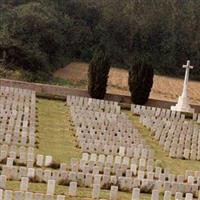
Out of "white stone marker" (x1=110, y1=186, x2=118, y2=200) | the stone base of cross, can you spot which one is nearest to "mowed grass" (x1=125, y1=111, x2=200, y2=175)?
"white stone marker" (x1=110, y1=186, x2=118, y2=200)

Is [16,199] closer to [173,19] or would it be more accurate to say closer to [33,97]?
[33,97]

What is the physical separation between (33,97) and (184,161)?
11.3 meters

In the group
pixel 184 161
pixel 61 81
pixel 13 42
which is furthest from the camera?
pixel 61 81

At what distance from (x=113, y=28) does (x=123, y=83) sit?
14.6 meters

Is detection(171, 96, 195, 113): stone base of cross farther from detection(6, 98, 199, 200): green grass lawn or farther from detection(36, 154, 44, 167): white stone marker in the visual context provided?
detection(36, 154, 44, 167): white stone marker

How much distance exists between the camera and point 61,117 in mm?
28953

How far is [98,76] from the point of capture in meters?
38.6

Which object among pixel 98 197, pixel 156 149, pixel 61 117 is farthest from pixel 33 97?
pixel 98 197

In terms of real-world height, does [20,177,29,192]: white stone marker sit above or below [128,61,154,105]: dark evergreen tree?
below

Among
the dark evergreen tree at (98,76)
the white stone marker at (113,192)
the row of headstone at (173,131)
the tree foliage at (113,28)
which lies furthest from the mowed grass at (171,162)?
the tree foliage at (113,28)

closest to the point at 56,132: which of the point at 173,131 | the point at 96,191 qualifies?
the point at 173,131

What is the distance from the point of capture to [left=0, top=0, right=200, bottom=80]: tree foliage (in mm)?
53219

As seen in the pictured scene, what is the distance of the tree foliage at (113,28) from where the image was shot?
5322 cm

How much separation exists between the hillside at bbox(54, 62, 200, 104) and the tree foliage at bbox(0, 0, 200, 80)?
46.4 inches
